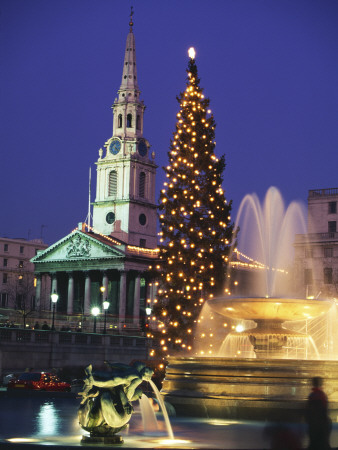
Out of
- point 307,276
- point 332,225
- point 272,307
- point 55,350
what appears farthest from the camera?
point 332,225

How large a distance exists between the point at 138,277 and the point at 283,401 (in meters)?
74.5

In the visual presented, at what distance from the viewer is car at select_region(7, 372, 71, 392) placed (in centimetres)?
2838

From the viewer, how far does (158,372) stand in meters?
33.1

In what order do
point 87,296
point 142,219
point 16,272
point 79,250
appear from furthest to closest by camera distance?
point 16,272 < point 142,219 < point 79,250 < point 87,296

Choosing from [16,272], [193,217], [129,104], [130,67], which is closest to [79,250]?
[129,104]

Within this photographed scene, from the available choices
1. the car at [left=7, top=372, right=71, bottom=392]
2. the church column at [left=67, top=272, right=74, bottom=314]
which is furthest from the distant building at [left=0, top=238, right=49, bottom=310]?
the car at [left=7, top=372, right=71, bottom=392]

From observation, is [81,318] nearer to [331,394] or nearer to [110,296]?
[110,296]

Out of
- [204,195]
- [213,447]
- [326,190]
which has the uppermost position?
[326,190]

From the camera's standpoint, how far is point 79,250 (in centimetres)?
9438

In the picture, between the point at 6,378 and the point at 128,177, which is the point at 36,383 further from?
the point at 128,177

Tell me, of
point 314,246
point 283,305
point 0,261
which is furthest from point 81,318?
point 283,305

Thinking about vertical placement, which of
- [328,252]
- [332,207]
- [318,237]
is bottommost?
[328,252]

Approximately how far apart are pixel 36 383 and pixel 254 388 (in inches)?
513

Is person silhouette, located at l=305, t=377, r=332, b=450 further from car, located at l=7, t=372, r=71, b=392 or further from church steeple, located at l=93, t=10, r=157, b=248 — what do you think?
church steeple, located at l=93, t=10, r=157, b=248
